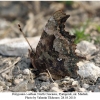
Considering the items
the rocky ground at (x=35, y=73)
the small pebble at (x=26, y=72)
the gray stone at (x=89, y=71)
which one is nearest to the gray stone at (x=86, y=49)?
the rocky ground at (x=35, y=73)

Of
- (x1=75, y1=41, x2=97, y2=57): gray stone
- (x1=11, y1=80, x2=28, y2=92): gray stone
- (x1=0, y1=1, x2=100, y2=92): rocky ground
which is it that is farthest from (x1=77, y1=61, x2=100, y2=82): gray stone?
(x1=11, y1=80, x2=28, y2=92): gray stone

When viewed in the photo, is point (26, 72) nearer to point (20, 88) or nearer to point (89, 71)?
point (20, 88)

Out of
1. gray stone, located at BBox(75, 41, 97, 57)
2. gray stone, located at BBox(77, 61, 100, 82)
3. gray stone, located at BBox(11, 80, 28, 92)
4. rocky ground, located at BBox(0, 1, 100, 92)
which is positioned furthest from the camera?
gray stone, located at BBox(75, 41, 97, 57)

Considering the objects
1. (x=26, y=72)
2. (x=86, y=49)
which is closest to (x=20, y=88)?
(x=26, y=72)

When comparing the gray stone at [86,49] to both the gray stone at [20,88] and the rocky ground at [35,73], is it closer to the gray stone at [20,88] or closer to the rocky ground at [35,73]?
the rocky ground at [35,73]

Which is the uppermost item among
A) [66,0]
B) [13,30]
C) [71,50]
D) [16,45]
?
[66,0]

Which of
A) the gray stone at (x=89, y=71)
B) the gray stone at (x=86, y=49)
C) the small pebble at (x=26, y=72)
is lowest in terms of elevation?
the gray stone at (x=89, y=71)

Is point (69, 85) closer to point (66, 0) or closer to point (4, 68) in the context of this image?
point (4, 68)

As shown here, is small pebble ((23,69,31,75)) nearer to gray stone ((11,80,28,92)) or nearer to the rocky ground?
the rocky ground

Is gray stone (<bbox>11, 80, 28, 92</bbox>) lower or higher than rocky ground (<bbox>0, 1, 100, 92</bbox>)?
lower

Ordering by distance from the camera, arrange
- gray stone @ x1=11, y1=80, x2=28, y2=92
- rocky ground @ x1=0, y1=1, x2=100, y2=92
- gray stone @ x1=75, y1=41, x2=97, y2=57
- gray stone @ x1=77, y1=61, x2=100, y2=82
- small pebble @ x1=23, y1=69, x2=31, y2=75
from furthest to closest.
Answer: gray stone @ x1=75, y1=41, x2=97, y2=57, small pebble @ x1=23, y1=69, x2=31, y2=75, gray stone @ x1=77, y1=61, x2=100, y2=82, rocky ground @ x1=0, y1=1, x2=100, y2=92, gray stone @ x1=11, y1=80, x2=28, y2=92

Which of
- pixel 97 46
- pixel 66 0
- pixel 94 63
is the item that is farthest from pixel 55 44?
pixel 66 0
